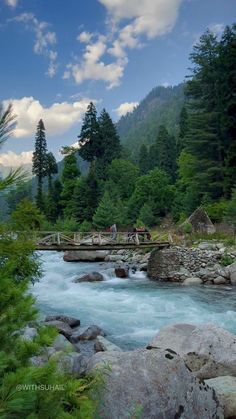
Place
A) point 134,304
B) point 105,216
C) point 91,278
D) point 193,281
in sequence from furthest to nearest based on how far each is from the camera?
point 105,216, point 91,278, point 193,281, point 134,304

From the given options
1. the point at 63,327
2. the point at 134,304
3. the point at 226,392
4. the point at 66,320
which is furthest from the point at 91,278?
the point at 226,392

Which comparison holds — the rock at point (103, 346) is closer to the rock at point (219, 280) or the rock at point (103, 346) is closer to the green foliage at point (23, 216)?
the green foliage at point (23, 216)

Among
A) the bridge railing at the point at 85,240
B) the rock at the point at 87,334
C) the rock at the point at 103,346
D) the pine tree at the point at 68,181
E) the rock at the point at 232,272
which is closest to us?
the rock at the point at 103,346

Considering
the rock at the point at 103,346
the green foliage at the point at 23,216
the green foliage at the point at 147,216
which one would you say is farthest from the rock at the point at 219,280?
the green foliage at the point at 147,216

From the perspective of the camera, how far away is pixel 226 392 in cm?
612

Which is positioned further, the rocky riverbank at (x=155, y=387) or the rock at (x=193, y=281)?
the rock at (x=193, y=281)

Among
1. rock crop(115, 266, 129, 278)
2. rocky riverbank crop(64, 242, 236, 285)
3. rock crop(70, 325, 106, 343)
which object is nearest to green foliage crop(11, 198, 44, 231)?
rock crop(70, 325, 106, 343)

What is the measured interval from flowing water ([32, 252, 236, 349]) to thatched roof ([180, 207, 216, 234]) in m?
9.62

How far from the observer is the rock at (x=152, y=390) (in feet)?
15.7

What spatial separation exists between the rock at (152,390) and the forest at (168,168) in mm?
22284

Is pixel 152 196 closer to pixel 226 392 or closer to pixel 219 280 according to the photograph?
pixel 219 280

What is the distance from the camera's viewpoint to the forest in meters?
36.7

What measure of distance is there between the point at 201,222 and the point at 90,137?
4167 cm

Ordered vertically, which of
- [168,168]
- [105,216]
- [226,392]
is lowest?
[226,392]
